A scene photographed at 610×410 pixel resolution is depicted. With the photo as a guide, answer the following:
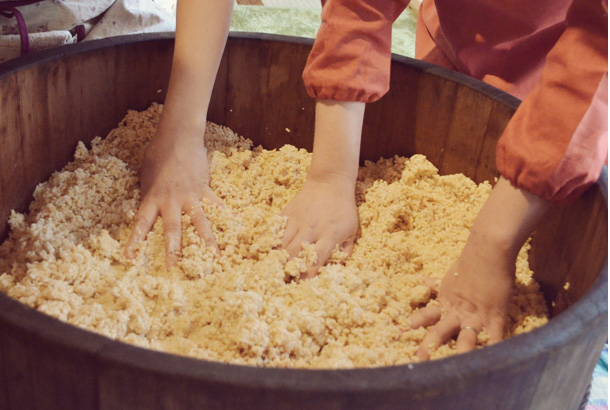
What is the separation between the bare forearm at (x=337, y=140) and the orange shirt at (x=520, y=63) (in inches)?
0.8

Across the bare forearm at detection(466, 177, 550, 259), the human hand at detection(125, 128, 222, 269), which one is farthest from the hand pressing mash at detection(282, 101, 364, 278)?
the bare forearm at detection(466, 177, 550, 259)

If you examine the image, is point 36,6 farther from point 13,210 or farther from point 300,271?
point 300,271

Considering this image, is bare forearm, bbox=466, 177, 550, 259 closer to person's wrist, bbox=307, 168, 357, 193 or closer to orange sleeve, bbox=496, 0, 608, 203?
orange sleeve, bbox=496, 0, 608, 203

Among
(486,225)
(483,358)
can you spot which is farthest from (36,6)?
(483,358)

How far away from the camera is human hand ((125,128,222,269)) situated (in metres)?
0.88

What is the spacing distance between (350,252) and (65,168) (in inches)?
18.6

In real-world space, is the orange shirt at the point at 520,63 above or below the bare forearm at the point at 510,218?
above

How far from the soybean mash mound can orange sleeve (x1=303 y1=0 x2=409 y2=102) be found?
0.15m

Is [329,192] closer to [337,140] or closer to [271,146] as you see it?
[337,140]

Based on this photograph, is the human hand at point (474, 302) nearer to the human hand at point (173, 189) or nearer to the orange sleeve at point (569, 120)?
the orange sleeve at point (569, 120)

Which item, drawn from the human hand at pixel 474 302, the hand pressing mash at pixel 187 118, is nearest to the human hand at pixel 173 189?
the hand pressing mash at pixel 187 118

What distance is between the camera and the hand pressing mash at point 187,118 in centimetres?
94

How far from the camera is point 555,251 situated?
2.64 feet

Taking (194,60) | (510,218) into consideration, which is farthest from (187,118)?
(510,218)
